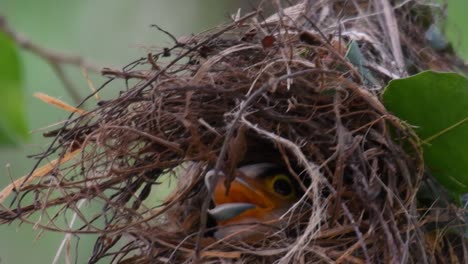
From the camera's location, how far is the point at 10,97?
6.89 ft

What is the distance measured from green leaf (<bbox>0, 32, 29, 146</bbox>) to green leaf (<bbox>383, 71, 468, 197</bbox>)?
930mm

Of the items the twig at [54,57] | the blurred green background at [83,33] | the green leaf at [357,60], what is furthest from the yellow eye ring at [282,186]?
the blurred green background at [83,33]

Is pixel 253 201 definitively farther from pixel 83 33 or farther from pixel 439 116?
pixel 83 33

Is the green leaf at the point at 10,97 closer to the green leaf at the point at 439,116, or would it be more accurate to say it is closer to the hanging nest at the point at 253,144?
the hanging nest at the point at 253,144

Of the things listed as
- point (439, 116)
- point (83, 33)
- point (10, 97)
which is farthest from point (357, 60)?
point (83, 33)

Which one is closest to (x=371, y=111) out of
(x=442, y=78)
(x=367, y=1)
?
(x=442, y=78)

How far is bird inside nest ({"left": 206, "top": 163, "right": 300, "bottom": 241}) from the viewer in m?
1.51

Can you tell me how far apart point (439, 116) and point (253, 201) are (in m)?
0.36

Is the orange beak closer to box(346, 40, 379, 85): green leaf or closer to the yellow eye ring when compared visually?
the yellow eye ring

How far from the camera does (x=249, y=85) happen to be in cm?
145

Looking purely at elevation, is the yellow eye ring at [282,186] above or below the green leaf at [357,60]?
below

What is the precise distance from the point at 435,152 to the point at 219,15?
2.72m

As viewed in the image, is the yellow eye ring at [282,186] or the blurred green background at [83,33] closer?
the yellow eye ring at [282,186]

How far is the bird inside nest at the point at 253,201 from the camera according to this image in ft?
4.95
